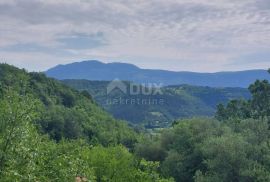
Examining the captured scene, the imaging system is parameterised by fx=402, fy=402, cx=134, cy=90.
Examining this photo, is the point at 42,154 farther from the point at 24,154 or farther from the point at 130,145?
the point at 130,145

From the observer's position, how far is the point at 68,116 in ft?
427

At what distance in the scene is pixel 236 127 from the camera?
66.7 meters

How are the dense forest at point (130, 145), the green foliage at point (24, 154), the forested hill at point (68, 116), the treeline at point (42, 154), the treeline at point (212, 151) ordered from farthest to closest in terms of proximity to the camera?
the forested hill at point (68, 116) < the treeline at point (212, 151) < the dense forest at point (130, 145) < the treeline at point (42, 154) < the green foliage at point (24, 154)

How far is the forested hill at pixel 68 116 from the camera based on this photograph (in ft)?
413

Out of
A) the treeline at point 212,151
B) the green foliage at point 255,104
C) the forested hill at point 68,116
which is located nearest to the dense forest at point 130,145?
the treeline at point 212,151

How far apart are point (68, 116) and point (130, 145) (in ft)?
73.1

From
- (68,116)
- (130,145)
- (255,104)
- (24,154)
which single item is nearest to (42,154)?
(24,154)

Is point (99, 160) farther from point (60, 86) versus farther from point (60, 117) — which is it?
point (60, 86)

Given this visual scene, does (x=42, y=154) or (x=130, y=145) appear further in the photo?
(x=130, y=145)

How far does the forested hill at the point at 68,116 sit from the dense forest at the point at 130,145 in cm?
45

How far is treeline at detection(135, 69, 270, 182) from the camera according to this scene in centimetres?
5044

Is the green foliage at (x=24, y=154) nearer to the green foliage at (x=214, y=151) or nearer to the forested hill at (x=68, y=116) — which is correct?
the green foliage at (x=214, y=151)

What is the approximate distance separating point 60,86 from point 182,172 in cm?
13042

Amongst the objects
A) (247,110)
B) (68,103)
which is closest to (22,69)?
(68,103)
